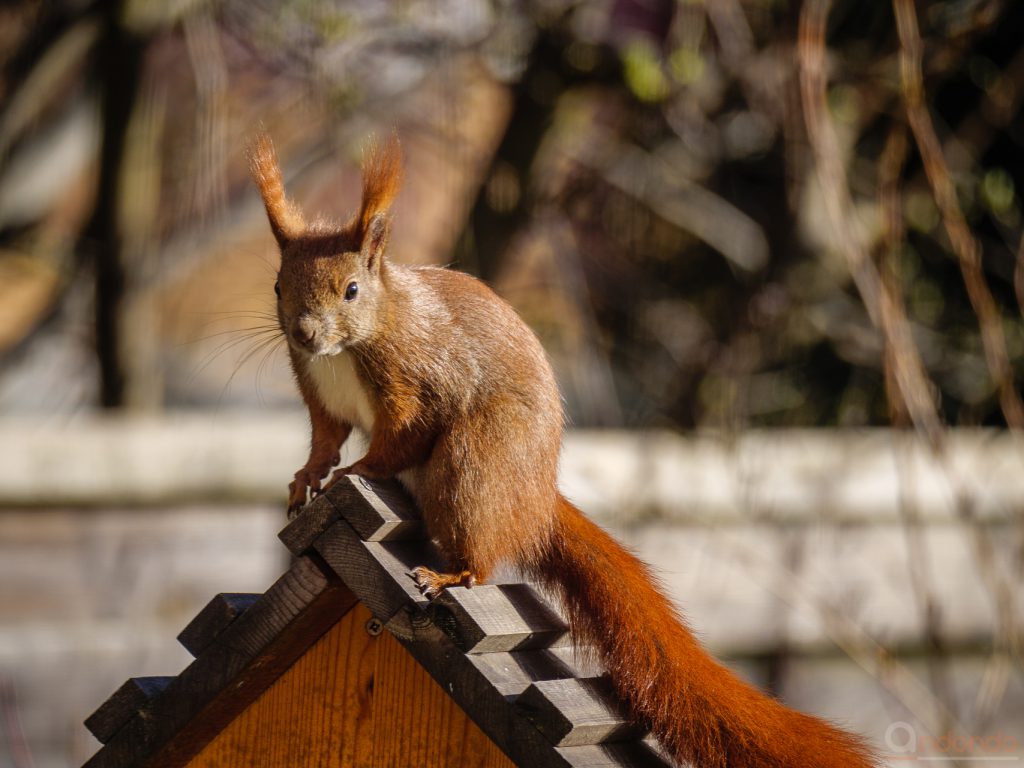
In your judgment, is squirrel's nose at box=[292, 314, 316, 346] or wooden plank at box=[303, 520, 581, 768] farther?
squirrel's nose at box=[292, 314, 316, 346]

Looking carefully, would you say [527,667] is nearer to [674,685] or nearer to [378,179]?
[674,685]

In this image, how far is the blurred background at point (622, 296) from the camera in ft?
9.89

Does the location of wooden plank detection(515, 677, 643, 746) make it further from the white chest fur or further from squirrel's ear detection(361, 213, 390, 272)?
squirrel's ear detection(361, 213, 390, 272)

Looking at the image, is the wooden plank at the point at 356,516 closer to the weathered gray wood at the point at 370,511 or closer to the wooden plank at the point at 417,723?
the weathered gray wood at the point at 370,511

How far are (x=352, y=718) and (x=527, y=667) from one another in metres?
0.33

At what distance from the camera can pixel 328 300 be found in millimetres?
1681

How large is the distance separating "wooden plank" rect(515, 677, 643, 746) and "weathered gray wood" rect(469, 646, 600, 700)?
0.03m

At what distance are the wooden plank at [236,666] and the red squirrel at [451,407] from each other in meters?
0.14

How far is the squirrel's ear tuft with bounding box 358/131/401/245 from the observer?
1650 millimetres

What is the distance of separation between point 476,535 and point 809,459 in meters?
2.26

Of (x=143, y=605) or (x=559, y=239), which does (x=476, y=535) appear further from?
(x=559, y=239)

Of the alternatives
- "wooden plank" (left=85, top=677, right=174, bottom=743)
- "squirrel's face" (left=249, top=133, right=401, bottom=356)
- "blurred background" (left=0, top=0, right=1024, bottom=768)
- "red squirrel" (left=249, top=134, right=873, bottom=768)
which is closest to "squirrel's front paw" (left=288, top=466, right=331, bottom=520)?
"red squirrel" (left=249, top=134, right=873, bottom=768)

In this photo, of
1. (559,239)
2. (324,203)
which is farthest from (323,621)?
(324,203)

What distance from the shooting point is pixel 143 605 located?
10.2 ft
